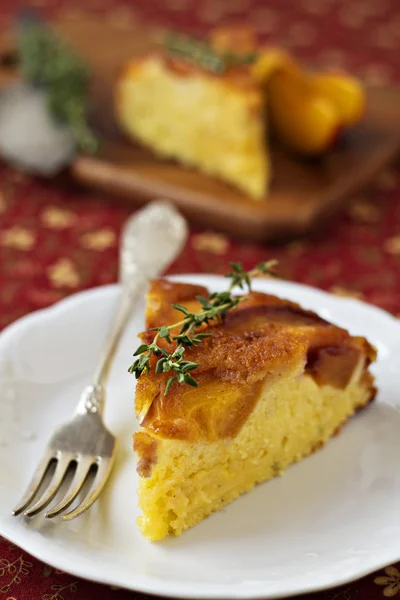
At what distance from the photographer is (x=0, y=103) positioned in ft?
13.2

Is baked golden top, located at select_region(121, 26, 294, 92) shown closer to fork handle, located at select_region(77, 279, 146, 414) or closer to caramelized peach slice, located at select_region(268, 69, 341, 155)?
caramelized peach slice, located at select_region(268, 69, 341, 155)

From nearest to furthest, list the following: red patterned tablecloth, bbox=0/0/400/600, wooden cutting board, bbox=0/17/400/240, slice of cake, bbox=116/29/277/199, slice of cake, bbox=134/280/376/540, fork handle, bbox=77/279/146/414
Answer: slice of cake, bbox=134/280/376/540
fork handle, bbox=77/279/146/414
red patterned tablecloth, bbox=0/0/400/600
wooden cutting board, bbox=0/17/400/240
slice of cake, bbox=116/29/277/199

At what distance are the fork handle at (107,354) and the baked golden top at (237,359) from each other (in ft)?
0.73

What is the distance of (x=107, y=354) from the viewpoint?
244 centimetres

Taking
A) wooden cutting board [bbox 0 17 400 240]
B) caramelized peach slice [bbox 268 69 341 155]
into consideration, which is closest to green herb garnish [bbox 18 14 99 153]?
wooden cutting board [bbox 0 17 400 240]

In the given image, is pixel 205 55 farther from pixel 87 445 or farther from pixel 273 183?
pixel 87 445

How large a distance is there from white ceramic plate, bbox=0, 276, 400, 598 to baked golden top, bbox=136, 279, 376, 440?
A: 21 centimetres

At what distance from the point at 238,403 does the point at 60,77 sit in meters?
2.53

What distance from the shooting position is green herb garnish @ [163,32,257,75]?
388 cm

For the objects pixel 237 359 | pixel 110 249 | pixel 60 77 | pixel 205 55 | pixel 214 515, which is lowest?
pixel 110 249

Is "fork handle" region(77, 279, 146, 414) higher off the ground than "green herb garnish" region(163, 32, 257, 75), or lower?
lower

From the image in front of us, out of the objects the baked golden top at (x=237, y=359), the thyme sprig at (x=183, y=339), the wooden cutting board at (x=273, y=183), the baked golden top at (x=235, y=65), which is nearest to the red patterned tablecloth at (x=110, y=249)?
the wooden cutting board at (x=273, y=183)

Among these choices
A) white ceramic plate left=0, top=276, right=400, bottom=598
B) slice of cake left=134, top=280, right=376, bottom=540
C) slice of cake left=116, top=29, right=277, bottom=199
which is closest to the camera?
white ceramic plate left=0, top=276, right=400, bottom=598

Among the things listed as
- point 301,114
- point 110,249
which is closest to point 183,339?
point 110,249
